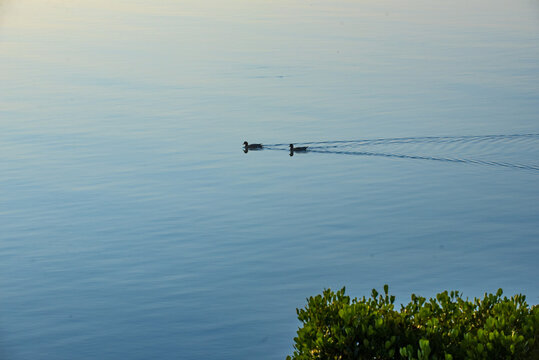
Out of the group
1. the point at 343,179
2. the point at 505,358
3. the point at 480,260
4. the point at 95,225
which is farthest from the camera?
the point at 343,179

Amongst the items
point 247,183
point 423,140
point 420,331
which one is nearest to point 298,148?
point 247,183

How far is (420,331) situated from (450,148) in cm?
3311

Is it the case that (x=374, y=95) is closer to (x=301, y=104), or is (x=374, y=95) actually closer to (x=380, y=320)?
(x=301, y=104)

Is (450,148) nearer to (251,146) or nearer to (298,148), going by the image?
(298,148)

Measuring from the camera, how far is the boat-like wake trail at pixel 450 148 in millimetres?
43594

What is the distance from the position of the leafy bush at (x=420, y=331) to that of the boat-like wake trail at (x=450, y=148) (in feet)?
101

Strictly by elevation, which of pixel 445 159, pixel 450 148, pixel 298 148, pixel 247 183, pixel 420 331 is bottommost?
pixel 420 331

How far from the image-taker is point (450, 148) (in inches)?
1764

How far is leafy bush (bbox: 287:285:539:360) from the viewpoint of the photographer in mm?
11781

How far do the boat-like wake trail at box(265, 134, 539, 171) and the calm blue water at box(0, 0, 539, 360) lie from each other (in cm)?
13

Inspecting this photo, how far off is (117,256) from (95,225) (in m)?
3.42

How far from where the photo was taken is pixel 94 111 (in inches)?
2137

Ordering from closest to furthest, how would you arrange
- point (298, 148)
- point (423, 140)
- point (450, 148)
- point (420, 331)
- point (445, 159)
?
point (420, 331)
point (445, 159)
point (298, 148)
point (450, 148)
point (423, 140)

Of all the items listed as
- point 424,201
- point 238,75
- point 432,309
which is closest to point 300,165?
point 424,201
